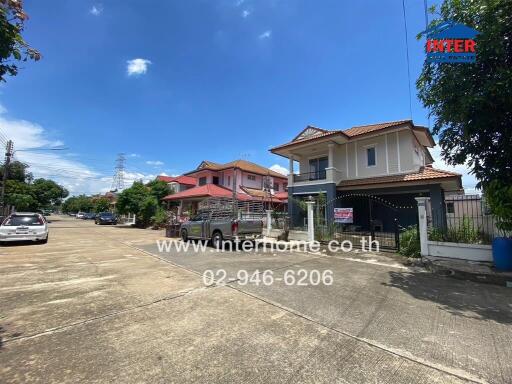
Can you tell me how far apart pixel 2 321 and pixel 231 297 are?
3590 millimetres

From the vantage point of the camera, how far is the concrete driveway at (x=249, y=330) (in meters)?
2.71

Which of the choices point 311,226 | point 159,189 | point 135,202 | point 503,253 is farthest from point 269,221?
point 159,189

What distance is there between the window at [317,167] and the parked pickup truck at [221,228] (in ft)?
27.8

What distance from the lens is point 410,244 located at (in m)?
9.59

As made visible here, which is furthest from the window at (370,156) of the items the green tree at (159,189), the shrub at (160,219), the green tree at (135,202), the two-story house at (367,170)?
the green tree at (159,189)

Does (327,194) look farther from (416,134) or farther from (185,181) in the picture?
(185,181)

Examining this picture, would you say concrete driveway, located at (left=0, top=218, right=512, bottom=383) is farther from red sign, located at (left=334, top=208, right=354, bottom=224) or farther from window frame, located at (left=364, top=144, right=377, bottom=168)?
window frame, located at (left=364, top=144, right=377, bottom=168)

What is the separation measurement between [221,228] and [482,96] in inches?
388

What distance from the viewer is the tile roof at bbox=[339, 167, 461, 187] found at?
1311cm

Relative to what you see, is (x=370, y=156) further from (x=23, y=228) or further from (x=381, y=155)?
(x=23, y=228)

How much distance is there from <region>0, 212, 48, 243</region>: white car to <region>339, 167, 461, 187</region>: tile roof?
17.3 m

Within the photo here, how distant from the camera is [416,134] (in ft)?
53.9

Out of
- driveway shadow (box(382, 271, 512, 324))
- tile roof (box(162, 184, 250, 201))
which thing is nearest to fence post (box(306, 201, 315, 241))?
driveway shadow (box(382, 271, 512, 324))

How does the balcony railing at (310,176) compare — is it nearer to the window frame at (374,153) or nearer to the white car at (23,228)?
the window frame at (374,153)
